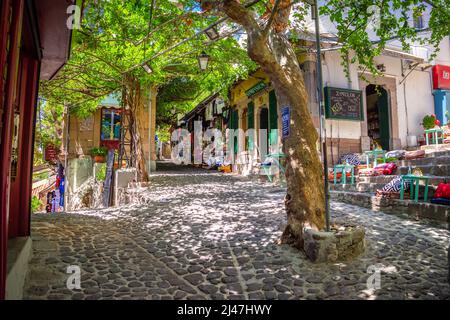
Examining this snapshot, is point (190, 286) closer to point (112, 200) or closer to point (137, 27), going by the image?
point (137, 27)

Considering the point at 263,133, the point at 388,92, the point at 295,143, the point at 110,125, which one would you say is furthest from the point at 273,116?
the point at 110,125

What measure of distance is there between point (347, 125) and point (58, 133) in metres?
18.5

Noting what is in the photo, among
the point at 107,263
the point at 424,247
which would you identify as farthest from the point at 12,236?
the point at 424,247

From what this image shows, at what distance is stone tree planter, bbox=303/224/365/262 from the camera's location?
12.6 feet

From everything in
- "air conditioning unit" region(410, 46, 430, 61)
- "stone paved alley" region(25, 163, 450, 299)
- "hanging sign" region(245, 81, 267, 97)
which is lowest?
"stone paved alley" region(25, 163, 450, 299)

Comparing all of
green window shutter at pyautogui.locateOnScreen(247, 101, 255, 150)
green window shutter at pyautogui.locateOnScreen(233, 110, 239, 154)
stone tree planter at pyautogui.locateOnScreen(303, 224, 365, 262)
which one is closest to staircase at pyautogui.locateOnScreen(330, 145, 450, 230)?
stone tree planter at pyautogui.locateOnScreen(303, 224, 365, 262)

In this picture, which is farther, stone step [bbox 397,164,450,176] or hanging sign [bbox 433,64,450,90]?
hanging sign [bbox 433,64,450,90]

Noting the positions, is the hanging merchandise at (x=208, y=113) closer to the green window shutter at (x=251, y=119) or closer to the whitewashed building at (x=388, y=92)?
the green window shutter at (x=251, y=119)

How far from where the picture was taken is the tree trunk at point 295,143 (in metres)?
4.25

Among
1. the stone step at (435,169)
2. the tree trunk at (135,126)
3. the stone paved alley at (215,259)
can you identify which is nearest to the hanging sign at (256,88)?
the tree trunk at (135,126)

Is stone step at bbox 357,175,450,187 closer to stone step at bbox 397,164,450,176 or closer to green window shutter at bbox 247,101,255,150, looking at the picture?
stone step at bbox 397,164,450,176

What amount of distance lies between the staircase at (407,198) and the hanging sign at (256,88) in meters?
6.04

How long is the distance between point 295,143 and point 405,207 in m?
3.47

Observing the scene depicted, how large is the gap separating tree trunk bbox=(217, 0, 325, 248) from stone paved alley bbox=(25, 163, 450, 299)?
0.54 m
